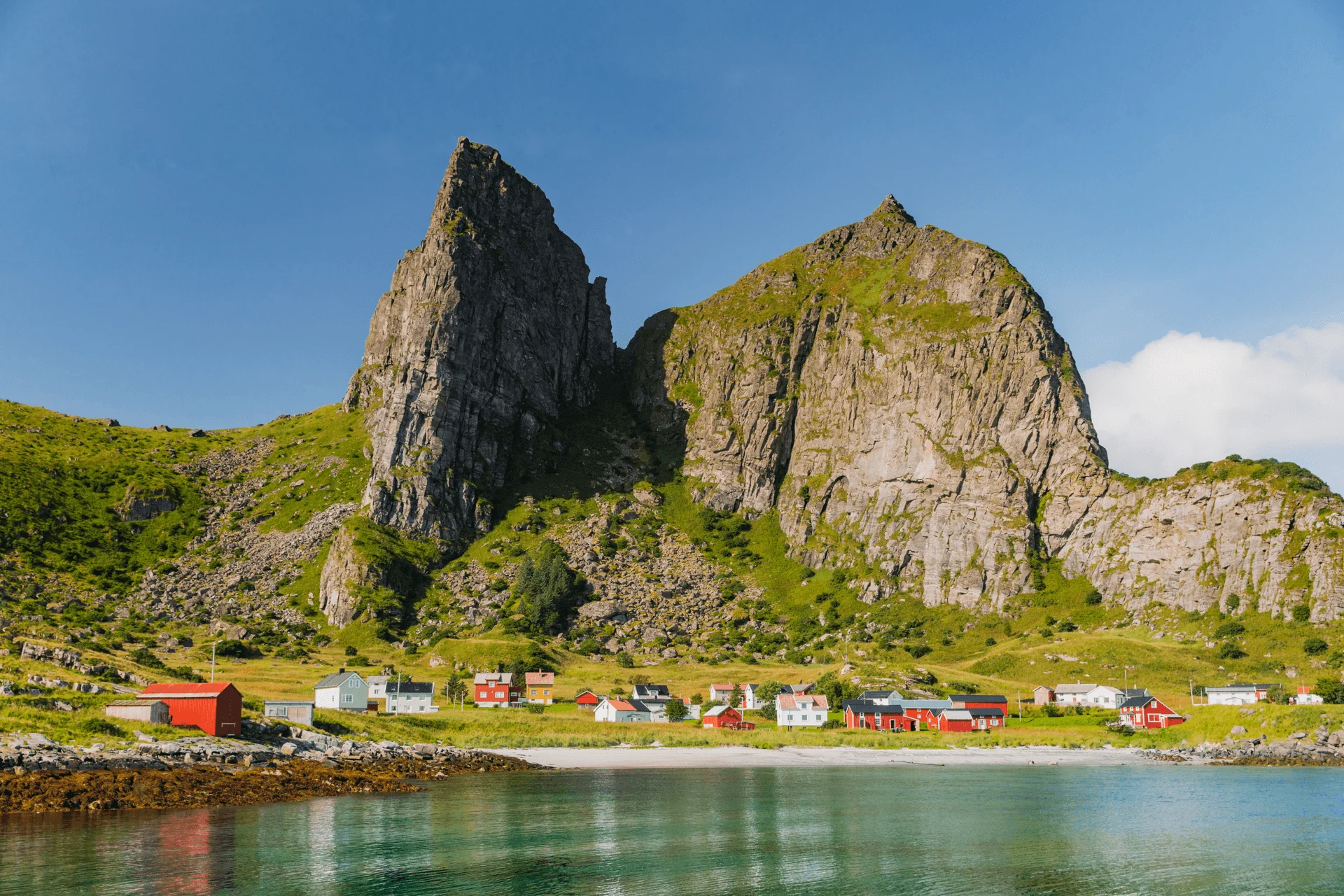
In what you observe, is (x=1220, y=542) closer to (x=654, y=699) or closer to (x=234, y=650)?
(x=654, y=699)

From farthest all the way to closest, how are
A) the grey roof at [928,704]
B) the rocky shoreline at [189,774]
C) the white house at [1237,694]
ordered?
the white house at [1237,694] < the grey roof at [928,704] < the rocky shoreline at [189,774]

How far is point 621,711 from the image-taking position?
11062 cm

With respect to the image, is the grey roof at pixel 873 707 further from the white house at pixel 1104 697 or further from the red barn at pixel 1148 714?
the white house at pixel 1104 697

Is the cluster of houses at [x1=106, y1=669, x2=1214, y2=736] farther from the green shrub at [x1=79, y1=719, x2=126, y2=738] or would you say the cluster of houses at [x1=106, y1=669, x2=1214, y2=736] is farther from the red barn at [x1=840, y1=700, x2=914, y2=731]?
the green shrub at [x1=79, y1=719, x2=126, y2=738]

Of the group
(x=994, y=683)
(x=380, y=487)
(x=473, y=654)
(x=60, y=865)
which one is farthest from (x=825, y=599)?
(x=60, y=865)

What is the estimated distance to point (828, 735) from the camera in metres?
99.3

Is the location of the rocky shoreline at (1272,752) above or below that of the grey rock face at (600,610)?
below

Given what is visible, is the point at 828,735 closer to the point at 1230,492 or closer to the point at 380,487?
the point at 1230,492

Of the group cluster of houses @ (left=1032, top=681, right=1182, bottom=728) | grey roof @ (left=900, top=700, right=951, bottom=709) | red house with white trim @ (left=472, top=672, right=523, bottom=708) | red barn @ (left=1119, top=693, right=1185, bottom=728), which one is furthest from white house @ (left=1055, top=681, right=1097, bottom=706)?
red house with white trim @ (left=472, top=672, right=523, bottom=708)

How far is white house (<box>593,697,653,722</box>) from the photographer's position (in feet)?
362

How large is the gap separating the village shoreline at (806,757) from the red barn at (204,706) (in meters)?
24.0

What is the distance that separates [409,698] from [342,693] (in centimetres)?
1443

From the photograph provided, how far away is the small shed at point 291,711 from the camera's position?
76750 millimetres

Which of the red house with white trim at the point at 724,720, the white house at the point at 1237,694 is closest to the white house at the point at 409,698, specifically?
the red house with white trim at the point at 724,720
